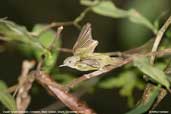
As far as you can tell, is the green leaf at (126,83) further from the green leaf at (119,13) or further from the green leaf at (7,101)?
the green leaf at (7,101)

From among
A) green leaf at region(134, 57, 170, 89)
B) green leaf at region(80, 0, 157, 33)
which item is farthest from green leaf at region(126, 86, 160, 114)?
green leaf at region(80, 0, 157, 33)

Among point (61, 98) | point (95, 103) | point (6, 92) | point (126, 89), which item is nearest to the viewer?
point (61, 98)

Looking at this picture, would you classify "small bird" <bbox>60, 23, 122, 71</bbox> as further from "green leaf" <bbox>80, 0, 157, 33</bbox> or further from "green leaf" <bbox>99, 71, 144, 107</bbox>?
"green leaf" <bbox>99, 71, 144, 107</bbox>

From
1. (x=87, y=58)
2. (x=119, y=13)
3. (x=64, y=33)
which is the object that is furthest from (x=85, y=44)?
(x=64, y=33)

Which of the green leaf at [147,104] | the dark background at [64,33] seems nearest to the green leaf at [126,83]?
the green leaf at [147,104]

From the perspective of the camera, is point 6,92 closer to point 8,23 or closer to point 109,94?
point 8,23

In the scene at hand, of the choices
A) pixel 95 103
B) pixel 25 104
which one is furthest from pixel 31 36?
pixel 95 103
